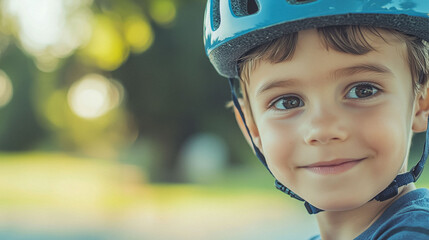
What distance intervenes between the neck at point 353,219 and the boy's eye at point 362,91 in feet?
1.10

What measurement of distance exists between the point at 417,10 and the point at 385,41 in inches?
4.8

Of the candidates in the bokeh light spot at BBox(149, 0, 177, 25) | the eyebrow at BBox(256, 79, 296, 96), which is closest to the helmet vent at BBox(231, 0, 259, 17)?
the eyebrow at BBox(256, 79, 296, 96)

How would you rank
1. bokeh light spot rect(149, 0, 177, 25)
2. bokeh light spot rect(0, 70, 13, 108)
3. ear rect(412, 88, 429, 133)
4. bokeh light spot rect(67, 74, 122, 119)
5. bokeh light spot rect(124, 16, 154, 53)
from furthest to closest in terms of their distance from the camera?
bokeh light spot rect(0, 70, 13, 108)
bokeh light spot rect(67, 74, 122, 119)
bokeh light spot rect(124, 16, 154, 53)
bokeh light spot rect(149, 0, 177, 25)
ear rect(412, 88, 429, 133)

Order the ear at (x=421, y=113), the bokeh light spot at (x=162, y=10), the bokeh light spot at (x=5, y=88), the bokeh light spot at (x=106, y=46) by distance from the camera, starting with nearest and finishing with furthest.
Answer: the ear at (x=421, y=113) → the bokeh light spot at (x=162, y=10) → the bokeh light spot at (x=106, y=46) → the bokeh light spot at (x=5, y=88)

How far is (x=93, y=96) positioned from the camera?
16406mm

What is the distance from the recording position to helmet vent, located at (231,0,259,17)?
1.85 metres

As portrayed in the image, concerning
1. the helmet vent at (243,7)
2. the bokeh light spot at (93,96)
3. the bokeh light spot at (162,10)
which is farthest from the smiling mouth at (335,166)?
the bokeh light spot at (93,96)

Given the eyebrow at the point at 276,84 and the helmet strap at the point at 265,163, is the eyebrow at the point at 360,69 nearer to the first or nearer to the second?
the eyebrow at the point at 276,84

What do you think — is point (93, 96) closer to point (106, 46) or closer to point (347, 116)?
→ point (106, 46)

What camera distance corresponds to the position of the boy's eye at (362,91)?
1.61m

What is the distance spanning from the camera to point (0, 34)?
15.7 m

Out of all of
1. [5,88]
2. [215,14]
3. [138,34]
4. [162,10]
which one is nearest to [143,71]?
[138,34]

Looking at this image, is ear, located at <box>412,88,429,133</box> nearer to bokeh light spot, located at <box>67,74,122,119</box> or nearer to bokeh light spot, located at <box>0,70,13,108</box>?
bokeh light spot, located at <box>67,74,122,119</box>

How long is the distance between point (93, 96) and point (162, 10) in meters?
5.42
